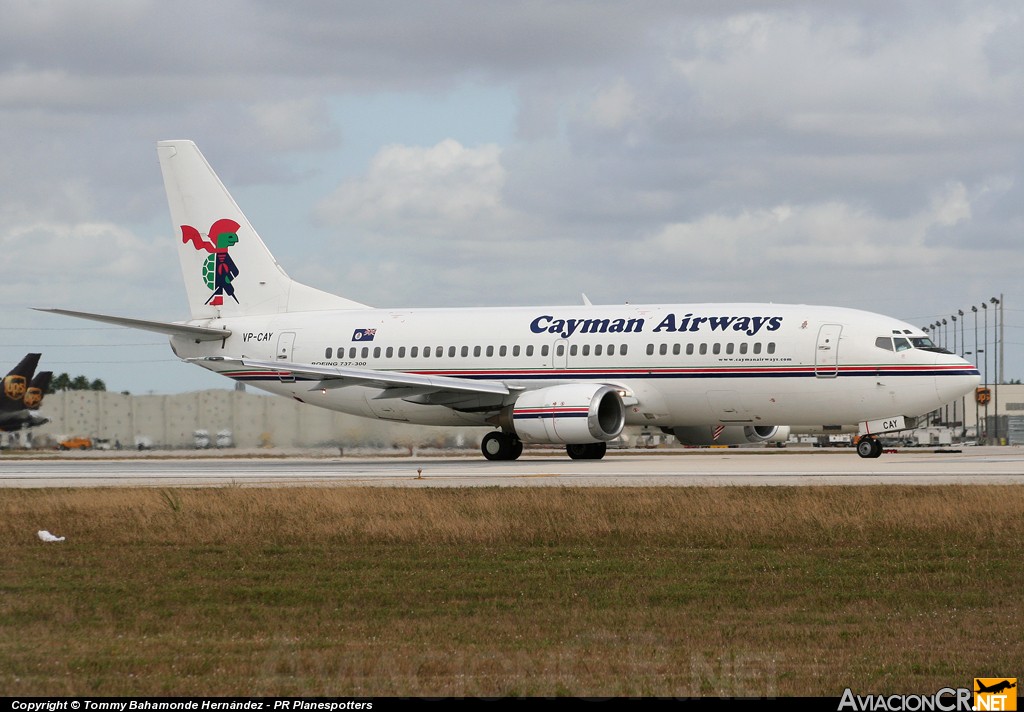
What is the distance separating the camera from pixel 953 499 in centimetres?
2162

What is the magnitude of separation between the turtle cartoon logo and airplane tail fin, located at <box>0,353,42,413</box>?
60.7 ft

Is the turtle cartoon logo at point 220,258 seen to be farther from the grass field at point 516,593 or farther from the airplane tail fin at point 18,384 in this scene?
the grass field at point 516,593

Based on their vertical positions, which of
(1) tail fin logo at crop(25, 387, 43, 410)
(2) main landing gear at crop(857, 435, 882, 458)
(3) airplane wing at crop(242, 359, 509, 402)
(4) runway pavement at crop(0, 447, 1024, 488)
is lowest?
(4) runway pavement at crop(0, 447, 1024, 488)

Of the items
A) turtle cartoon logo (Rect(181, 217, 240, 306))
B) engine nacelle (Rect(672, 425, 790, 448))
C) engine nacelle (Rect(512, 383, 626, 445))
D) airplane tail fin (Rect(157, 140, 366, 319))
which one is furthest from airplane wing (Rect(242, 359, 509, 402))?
turtle cartoon logo (Rect(181, 217, 240, 306))

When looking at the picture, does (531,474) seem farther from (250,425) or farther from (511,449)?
(250,425)

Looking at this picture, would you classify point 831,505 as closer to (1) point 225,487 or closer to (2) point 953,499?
(2) point 953,499

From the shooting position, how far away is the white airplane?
37375 mm

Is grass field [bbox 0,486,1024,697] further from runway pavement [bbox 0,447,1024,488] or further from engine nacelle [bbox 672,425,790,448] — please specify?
engine nacelle [bbox 672,425,790,448]

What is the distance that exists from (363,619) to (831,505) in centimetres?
1061

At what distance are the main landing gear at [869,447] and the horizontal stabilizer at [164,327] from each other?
69.6 feet

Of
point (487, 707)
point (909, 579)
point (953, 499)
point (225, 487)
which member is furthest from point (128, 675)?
point (225, 487)

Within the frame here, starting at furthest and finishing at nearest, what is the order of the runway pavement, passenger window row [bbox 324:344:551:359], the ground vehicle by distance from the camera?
the ground vehicle → passenger window row [bbox 324:344:551:359] → the runway pavement

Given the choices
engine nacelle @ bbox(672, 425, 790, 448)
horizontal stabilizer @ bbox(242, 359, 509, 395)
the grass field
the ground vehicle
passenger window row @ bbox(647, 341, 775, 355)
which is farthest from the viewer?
the ground vehicle

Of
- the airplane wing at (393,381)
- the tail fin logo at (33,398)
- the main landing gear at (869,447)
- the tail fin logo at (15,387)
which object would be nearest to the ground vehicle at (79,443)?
the tail fin logo at (33,398)
